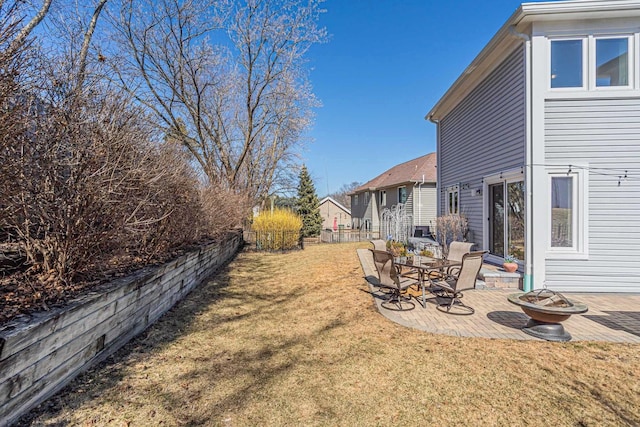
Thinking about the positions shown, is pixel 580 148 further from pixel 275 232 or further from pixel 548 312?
pixel 275 232

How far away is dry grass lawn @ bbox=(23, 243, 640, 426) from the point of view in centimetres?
253

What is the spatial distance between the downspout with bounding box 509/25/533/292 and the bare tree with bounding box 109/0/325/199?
8.23 metres

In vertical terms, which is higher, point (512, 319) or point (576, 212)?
point (576, 212)

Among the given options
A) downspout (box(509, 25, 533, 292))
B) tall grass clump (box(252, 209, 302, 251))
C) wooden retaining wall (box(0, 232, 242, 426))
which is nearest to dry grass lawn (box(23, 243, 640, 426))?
wooden retaining wall (box(0, 232, 242, 426))

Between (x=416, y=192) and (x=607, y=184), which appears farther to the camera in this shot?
(x=416, y=192)

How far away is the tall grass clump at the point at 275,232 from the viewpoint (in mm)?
14039

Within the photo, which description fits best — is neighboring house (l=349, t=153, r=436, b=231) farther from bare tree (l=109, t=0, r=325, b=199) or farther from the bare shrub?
the bare shrub

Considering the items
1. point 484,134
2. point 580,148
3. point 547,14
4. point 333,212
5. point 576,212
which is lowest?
point 576,212

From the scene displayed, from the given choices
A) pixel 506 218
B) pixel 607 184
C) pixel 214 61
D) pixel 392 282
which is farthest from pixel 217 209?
pixel 607 184

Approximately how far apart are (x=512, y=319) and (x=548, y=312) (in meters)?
1.02

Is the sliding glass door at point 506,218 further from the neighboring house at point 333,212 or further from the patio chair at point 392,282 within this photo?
the neighboring house at point 333,212

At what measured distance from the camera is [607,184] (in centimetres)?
615

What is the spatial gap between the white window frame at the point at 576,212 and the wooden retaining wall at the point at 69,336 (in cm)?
732

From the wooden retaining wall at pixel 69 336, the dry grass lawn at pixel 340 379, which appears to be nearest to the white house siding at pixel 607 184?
the dry grass lawn at pixel 340 379
